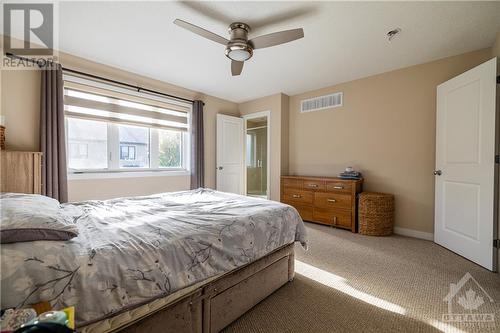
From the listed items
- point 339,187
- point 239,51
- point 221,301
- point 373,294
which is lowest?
point 373,294

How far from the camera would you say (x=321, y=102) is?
13.9 feet

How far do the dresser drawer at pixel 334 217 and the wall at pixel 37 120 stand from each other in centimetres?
226

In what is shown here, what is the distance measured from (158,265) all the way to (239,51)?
2.07 metres

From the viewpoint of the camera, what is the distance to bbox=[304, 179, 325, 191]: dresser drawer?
147 inches

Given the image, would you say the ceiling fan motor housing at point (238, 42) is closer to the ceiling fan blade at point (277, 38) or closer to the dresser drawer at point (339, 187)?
the ceiling fan blade at point (277, 38)

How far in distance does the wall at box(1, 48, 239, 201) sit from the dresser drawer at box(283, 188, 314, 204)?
161 cm

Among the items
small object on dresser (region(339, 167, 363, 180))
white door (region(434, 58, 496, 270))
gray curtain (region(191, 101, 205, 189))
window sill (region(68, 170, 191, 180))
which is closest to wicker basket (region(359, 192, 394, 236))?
small object on dresser (region(339, 167, 363, 180))

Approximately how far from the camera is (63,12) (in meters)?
2.10

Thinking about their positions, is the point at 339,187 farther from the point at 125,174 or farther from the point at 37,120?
the point at 37,120

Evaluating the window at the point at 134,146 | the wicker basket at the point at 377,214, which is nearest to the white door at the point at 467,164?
the wicker basket at the point at 377,214

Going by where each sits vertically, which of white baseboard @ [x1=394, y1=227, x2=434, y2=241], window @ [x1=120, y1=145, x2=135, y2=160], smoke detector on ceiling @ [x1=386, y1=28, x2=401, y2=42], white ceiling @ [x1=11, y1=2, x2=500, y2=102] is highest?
white ceiling @ [x1=11, y1=2, x2=500, y2=102]

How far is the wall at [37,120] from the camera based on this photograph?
2516 millimetres

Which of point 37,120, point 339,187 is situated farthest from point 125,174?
point 339,187

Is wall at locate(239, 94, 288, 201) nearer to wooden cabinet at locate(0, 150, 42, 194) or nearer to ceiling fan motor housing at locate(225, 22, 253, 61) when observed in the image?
ceiling fan motor housing at locate(225, 22, 253, 61)
